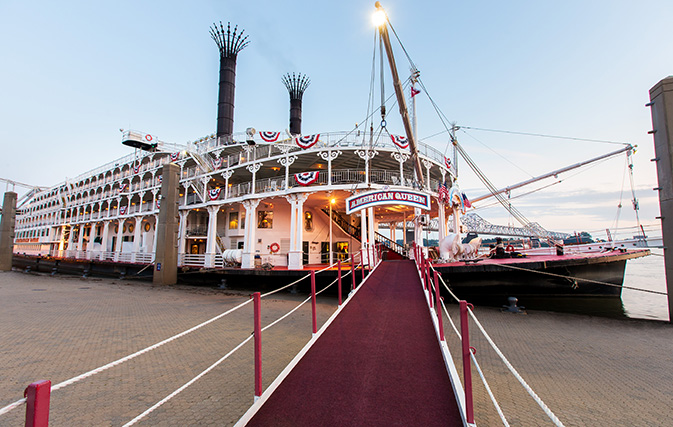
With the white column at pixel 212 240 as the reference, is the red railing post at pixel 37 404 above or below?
below

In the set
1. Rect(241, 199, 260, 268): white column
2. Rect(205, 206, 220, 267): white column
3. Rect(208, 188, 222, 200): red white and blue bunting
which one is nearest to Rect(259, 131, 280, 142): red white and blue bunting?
Rect(241, 199, 260, 268): white column

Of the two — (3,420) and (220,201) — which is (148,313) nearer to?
(3,420)

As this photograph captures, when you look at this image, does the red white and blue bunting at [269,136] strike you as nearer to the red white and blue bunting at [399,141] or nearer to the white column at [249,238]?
the white column at [249,238]

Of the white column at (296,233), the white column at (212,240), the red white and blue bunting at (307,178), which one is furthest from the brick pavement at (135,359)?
the white column at (212,240)

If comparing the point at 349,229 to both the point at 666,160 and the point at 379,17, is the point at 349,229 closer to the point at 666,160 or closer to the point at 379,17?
the point at 379,17

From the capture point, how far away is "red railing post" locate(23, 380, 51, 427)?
62.0 inches

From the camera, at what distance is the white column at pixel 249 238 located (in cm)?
1803

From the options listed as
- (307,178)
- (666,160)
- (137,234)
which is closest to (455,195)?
(307,178)

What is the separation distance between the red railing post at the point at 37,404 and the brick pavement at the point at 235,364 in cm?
275

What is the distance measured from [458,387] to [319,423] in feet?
5.56

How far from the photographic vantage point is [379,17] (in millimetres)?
9492

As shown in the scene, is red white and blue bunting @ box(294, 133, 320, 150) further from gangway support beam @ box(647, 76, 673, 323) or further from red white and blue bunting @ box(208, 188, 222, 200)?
gangway support beam @ box(647, 76, 673, 323)

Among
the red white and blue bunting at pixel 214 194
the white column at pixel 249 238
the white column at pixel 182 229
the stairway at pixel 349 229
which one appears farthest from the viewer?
the white column at pixel 182 229

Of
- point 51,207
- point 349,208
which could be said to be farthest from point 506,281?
point 51,207
